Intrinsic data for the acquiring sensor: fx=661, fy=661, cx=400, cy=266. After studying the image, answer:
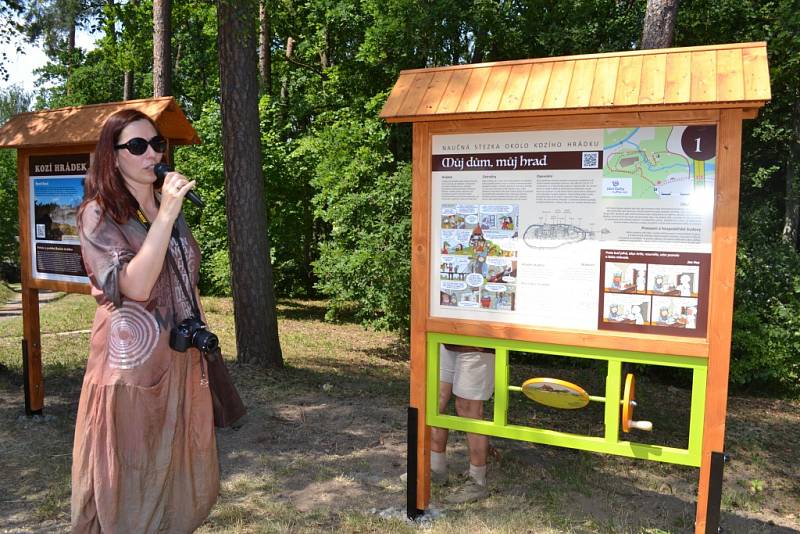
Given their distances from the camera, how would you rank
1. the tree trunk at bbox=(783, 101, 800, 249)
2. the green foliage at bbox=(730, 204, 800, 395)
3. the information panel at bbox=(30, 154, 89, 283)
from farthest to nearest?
the tree trunk at bbox=(783, 101, 800, 249) → the green foliage at bbox=(730, 204, 800, 395) → the information panel at bbox=(30, 154, 89, 283)

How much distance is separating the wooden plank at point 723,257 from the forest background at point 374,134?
5.15m

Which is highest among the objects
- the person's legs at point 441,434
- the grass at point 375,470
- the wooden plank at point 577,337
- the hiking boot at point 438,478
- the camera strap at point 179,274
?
the camera strap at point 179,274

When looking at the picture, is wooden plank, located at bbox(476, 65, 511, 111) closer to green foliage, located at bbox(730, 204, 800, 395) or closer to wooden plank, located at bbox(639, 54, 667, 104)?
wooden plank, located at bbox(639, 54, 667, 104)

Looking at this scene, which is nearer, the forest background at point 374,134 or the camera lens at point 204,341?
the camera lens at point 204,341

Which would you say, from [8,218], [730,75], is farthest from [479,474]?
[8,218]

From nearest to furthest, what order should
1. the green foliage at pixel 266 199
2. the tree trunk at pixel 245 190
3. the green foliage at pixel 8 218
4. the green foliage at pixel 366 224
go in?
1. the tree trunk at pixel 245 190
2. the green foliage at pixel 366 224
3. the green foliage at pixel 266 199
4. the green foliage at pixel 8 218

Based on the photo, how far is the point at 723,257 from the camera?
9.29ft

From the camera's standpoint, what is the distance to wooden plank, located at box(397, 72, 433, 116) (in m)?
3.29

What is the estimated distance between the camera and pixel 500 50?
571 inches

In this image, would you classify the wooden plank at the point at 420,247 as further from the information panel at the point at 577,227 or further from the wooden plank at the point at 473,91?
the wooden plank at the point at 473,91

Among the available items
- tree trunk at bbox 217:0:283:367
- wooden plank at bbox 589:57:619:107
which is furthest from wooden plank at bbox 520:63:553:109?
tree trunk at bbox 217:0:283:367

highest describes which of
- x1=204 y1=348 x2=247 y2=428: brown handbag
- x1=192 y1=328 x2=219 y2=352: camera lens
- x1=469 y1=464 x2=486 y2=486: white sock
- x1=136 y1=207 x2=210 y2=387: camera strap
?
x1=136 y1=207 x2=210 y2=387: camera strap

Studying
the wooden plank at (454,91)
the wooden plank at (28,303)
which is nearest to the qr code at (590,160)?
the wooden plank at (454,91)

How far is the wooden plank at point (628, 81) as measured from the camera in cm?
283
